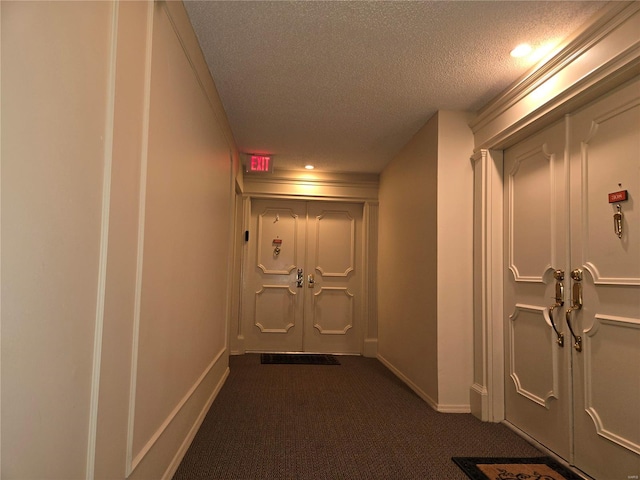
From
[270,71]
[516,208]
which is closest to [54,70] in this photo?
[270,71]

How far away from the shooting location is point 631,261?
2008 mm

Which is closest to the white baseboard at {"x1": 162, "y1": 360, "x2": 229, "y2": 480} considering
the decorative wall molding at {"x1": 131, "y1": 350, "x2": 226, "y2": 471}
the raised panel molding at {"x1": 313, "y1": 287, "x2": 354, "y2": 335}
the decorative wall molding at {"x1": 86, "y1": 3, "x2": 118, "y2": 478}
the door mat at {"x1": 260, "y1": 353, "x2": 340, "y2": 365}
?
the decorative wall molding at {"x1": 131, "y1": 350, "x2": 226, "y2": 471}

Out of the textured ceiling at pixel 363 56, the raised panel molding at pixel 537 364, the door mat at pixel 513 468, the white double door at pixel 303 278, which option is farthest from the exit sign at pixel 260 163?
the door mat at pixel 513 468

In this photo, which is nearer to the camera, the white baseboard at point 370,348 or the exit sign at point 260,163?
the exit sign at point 260,163

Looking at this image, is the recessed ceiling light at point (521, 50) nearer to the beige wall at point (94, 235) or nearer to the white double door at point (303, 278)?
the beige wall at point (94, 235)

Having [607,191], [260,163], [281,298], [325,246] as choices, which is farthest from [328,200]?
[607,191]

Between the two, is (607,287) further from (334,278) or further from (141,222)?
(334,278)

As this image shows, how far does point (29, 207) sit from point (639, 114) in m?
2.45

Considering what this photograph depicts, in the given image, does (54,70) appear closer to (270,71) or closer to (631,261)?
(270,71)

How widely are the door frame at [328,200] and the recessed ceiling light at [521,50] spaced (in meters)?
3.19

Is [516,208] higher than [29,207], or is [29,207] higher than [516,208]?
[516,208]

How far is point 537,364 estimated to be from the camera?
8.91 ft

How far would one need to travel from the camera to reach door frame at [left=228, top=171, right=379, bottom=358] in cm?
551

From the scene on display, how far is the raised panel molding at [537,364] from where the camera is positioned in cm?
255
